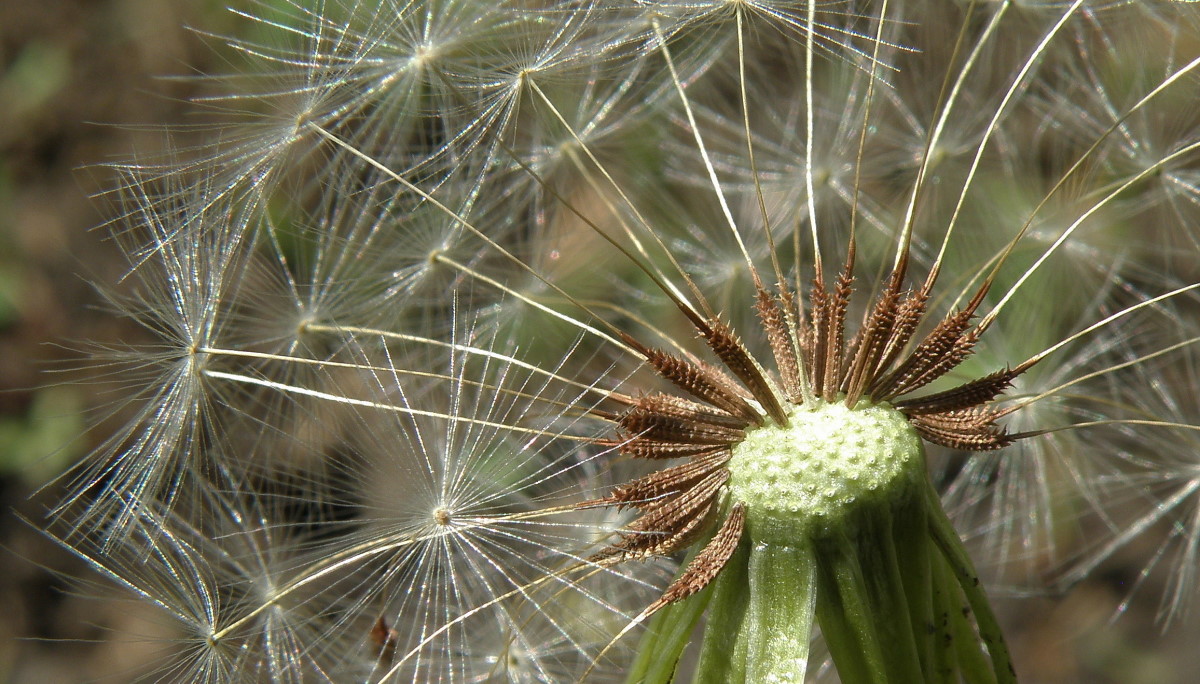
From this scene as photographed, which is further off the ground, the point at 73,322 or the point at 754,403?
the point at 73,322

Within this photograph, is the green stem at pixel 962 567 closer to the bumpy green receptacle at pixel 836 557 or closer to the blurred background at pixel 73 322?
the bumpy green receptacle at pixel 836 557

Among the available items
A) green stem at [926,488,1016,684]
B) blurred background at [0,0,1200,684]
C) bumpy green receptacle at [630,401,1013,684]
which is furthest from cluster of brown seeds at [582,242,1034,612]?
blurred background at [0,0,1200,684]

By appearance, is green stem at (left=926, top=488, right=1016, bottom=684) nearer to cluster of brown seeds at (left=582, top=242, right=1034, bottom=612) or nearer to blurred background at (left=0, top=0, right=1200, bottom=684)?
cluster of brown seeds at (left=582, top=242, right=1034, bottom=612)

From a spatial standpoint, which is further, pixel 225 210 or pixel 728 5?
pixel 728 5

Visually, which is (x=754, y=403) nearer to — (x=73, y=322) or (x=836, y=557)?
(x=836, y=557)

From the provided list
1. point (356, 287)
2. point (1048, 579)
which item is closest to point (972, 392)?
point (356, 287)

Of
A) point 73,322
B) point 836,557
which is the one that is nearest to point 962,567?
point 836,557

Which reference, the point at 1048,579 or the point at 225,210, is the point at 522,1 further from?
the point at 1048,579
